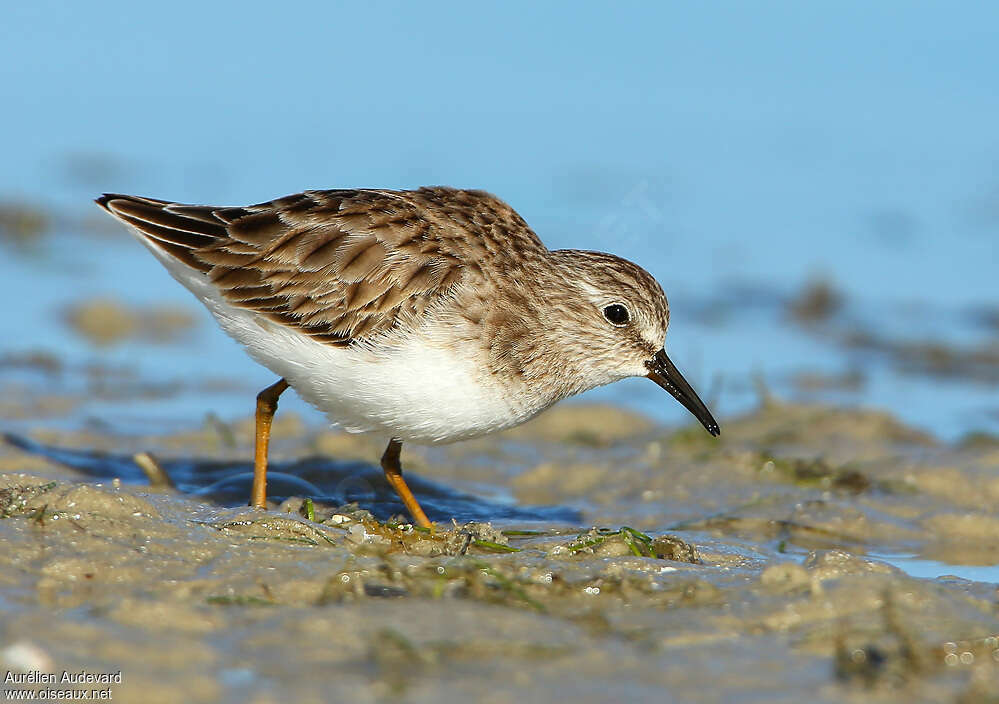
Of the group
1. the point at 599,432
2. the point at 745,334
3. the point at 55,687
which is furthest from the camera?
the point at 745,334

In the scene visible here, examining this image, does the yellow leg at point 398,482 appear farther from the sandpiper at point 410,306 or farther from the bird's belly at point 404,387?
the bird's belly at point 404,387

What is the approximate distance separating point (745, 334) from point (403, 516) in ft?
21.6

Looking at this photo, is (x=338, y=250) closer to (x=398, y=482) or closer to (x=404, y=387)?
(x=404, y=387)

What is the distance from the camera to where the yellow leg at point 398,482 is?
21.9 feet

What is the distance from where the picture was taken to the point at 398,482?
686cm

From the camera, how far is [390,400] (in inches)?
241

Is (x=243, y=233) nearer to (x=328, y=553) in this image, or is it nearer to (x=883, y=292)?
(x=328, y=553)

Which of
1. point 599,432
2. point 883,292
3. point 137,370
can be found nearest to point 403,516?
point 599,432

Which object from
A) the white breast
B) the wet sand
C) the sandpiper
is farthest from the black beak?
the white breast

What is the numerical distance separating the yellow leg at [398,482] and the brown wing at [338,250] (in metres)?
0.80

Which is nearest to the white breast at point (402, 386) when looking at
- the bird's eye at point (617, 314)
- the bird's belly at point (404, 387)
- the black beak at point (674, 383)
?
the bird's belly at point (404, 387)

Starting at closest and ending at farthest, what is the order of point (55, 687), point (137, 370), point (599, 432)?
point (55, 687), point (599, 432), point (137, 370)

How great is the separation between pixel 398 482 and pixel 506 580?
2259mm

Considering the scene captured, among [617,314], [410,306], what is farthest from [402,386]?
[617,314]
